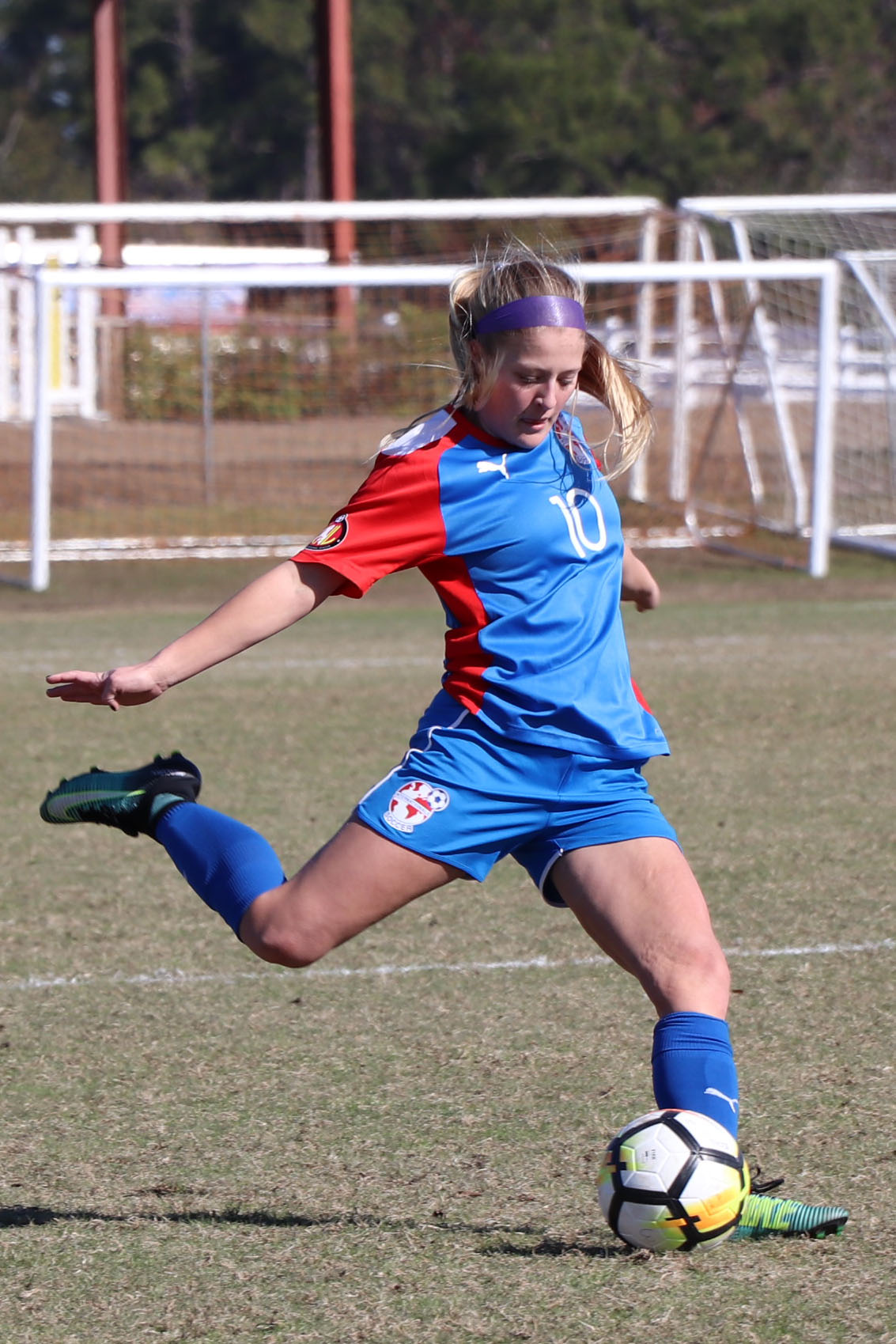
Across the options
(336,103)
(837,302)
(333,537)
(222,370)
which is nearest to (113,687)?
(333,537)

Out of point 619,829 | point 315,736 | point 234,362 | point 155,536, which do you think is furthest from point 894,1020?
point 234,362

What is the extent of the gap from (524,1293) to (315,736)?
5.00m

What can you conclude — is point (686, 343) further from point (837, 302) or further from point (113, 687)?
point (113, 687)

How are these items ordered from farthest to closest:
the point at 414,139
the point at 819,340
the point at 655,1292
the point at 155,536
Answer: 1. the point at 414,139
2. the point at 155,536
3. the point at 819,340
4. the point at 655,1292

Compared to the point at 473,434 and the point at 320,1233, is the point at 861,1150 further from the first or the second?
the point at 473,434

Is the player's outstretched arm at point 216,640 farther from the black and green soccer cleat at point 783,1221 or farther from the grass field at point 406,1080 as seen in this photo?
the black and green soccer cleat at point 783,1221

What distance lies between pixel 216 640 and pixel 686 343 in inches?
489

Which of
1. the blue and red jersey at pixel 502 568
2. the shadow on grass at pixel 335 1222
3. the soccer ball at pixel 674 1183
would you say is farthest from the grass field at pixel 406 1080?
the blue and red jersey at pixel 502 568

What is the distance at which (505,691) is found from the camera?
308 centimetres

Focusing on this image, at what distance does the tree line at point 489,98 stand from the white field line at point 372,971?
44.1 meters

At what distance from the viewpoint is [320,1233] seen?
3.18 m

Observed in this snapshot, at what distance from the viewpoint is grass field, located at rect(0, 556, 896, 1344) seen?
2924 mm

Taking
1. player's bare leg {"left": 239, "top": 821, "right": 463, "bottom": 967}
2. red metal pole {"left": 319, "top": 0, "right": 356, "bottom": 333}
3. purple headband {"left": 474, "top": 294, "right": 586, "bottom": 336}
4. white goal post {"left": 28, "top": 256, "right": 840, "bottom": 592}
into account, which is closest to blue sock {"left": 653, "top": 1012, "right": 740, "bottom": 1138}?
player's bare leg {"left": 239, "top": 821, "right": 463, "bottom": 967}

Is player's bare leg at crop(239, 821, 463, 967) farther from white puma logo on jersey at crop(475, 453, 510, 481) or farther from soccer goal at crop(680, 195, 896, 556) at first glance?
soccer goal at crop(680, 195, 896, 556)
